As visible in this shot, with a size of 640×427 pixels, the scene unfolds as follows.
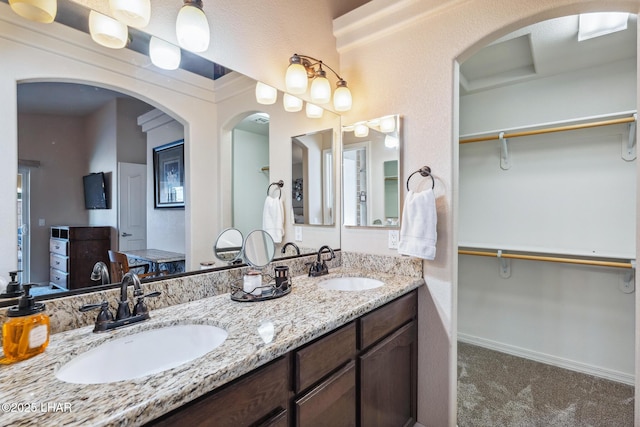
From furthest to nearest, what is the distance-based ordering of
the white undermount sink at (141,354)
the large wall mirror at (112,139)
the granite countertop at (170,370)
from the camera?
the large wall mirror at (112,139), the white undermount sink at (141,354), the granite countertop at (170,370)

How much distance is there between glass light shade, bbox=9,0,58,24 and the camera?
927 millimetres

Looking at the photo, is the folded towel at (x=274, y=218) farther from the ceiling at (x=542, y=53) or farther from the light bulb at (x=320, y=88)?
the ceiling at (x=542, y=53)

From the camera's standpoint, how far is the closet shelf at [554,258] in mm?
2031

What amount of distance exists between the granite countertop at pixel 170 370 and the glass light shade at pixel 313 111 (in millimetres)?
1211

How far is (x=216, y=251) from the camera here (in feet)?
4.89

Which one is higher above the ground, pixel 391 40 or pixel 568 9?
pixel 391 40

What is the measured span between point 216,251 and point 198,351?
540mm

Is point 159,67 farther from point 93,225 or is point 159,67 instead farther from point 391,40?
point 391,40

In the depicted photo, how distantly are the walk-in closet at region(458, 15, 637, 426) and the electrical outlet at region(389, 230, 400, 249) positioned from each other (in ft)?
3.58

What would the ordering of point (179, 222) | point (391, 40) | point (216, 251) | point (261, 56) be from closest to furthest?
point (179, 222), point (216, 251), point (261, 56), point (391, 40)

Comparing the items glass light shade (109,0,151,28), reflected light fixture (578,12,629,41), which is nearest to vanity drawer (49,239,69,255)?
glass light shade (109,0,151,28)

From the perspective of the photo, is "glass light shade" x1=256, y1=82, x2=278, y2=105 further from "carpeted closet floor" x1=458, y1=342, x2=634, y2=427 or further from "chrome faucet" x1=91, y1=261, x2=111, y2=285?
"carpeted closet floor" x1=458, y1=342, x2=634, y2=427

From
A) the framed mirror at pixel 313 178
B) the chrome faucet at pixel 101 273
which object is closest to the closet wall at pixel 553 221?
the framed mirror at pixel 313 178

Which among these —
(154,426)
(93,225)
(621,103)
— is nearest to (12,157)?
(93,225)
